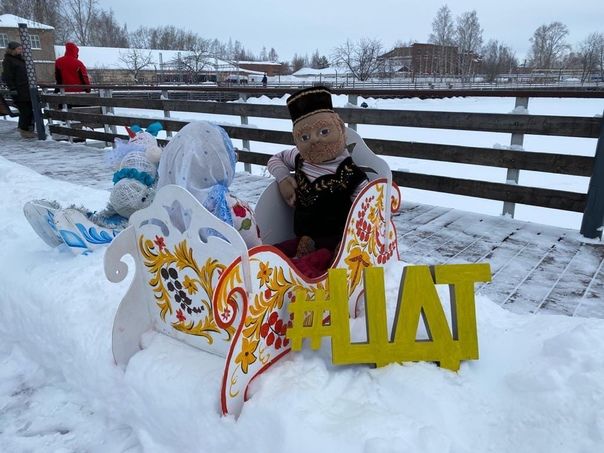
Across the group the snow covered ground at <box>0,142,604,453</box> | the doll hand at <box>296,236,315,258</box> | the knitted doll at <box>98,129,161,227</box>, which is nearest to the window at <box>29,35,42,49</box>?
the knitted doll at <box>98,129,161,227</box>

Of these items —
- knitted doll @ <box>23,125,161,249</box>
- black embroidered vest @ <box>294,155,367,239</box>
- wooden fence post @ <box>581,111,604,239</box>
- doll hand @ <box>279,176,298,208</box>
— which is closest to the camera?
black embroidered vest @ <box>294,155,367,239</box>

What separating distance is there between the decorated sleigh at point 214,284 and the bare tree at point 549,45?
289 feet

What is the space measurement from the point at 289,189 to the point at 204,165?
0.90m

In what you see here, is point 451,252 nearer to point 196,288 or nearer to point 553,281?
point 553,281

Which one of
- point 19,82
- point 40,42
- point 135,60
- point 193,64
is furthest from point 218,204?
point 193,64

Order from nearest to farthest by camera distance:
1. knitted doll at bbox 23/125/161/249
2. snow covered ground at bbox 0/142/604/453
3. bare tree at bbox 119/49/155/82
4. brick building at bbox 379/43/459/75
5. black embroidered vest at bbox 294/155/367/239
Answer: snow covered ground at bbox 0/142/604/453 → black embroidered vest at bbox 294/155/367/239 → knitted doll at bbox 23/125/161/249 → bare tree at bbox 119/49/155/82 → brick building at bbox 379/43/459/75

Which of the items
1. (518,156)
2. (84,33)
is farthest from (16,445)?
(84,33)

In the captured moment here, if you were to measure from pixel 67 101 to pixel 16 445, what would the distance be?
29.7 ft

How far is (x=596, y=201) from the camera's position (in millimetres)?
3871

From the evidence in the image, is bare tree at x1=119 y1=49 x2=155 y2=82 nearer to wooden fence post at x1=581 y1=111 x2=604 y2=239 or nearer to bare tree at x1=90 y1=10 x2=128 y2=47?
bare tree at x1=90 y1=10 x2=128 y2=47

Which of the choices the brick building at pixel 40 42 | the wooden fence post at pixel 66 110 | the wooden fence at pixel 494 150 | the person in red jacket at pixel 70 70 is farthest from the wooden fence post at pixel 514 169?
the brick building at pixel 40 42

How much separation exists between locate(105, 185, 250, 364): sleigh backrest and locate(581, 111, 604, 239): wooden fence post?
10.4 feet

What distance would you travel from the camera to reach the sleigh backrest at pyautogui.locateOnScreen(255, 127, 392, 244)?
10.0 ft

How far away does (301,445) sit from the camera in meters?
1.74
